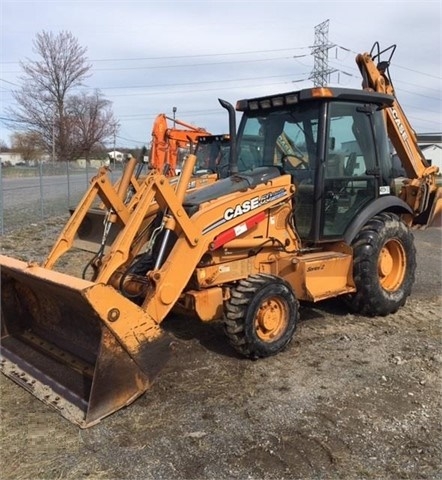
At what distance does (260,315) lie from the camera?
→ 15.4 ft

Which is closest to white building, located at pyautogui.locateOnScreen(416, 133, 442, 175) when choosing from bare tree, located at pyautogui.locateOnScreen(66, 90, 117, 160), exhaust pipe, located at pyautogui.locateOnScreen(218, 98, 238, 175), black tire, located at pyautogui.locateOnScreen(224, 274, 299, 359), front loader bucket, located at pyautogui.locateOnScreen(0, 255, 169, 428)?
bare tree, located at pyautogui.locateOnScreen(66, 90, 117, 160)

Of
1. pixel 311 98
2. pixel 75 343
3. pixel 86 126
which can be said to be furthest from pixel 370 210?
pixel 86 126

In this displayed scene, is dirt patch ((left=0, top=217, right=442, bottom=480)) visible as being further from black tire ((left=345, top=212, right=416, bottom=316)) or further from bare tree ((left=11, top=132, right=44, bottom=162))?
bare tree ((left=11, top=132, right=44, bottom=162))

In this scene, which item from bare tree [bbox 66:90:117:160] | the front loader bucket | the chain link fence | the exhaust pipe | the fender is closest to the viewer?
the front loader bucket

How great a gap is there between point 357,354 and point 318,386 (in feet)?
2.81

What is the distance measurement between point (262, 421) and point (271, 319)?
47.9 inches

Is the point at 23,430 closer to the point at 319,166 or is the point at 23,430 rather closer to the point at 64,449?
the point at 64,449

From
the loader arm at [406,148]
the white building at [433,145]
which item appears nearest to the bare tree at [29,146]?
the white building at [433,145]

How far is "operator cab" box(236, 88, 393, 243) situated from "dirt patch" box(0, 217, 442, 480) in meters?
1.34

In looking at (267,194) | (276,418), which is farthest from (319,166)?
(276,418)

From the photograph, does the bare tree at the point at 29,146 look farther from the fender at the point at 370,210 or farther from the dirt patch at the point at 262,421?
the dirt patch at the point at 262,421

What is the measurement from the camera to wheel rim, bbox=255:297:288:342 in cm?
470

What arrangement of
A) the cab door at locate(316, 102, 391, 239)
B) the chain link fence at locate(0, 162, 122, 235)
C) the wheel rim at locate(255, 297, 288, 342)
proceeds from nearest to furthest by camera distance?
the wheel rim at locate(255, 297, 288, 342) < the cab door at locate(316, 102, 391, 239) < the chain link fence at locate(0, 162, 122, 235)

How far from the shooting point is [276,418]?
A: 12.3 feet
